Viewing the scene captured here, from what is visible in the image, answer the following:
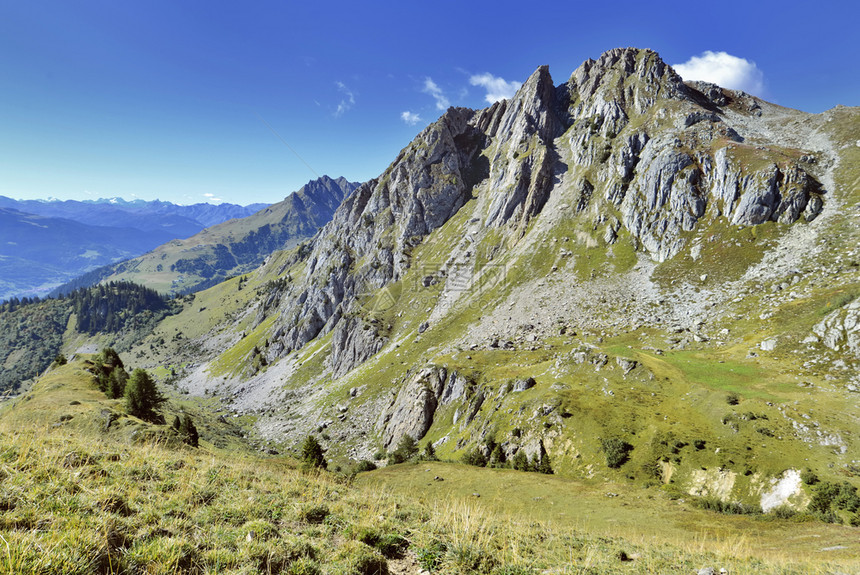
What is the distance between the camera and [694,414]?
38.3m

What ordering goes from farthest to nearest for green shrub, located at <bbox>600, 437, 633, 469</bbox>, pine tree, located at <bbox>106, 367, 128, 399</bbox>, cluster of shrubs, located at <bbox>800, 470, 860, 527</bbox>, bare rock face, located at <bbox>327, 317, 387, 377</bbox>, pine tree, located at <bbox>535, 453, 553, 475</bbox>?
bare rock face, located at <bbox>327, 317, 387, 377</bbox> → pine tree, located at <bbox>106, 367, 128, 399</bbox> → pine tree, located at <bbox>535, 453, 553, 475</bbox> → green shrub, located at <bbox>600, 437, 633, 469</bbox> → cluster of shrubs, located at <bbox>800, 470, 860, 527</bbox>

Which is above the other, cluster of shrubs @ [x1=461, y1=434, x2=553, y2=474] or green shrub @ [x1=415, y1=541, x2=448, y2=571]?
green shrub @ [x1=415, y1=541, x2=448, y2=571]

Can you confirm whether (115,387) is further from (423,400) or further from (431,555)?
(431,555)

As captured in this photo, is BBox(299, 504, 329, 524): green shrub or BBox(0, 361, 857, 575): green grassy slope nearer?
BBox(0, 361, 857, 575): green grassy slope

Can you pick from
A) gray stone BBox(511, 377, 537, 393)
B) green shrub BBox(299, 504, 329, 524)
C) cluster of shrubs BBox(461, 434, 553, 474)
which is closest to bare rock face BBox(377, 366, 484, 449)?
gray stone BBox(511, 377, 537, 393)

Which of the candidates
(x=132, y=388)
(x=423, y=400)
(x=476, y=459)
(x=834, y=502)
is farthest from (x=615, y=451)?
(x=132, y=388)

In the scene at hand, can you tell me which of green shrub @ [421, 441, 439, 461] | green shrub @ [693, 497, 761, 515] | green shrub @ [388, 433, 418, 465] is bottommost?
green shrub @ [388, 433, 418, 465]

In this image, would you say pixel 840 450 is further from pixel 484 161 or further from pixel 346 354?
pixel 484 161

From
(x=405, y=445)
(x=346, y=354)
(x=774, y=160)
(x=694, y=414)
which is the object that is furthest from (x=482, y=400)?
(x=774, y=160)

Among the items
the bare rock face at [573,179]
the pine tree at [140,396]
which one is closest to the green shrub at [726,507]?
the pine tree at [140,396]

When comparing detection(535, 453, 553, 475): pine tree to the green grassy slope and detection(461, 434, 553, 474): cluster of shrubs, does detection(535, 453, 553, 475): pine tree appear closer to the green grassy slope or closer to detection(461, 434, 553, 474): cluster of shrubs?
detection(461, 434, 553, 474): cluster of shrubs

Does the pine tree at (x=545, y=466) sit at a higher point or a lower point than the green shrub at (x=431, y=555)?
lower

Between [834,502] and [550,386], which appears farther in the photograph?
[550,386]

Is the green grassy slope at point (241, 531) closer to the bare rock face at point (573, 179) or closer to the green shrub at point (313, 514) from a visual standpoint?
the green shrub at point (313, 514)
